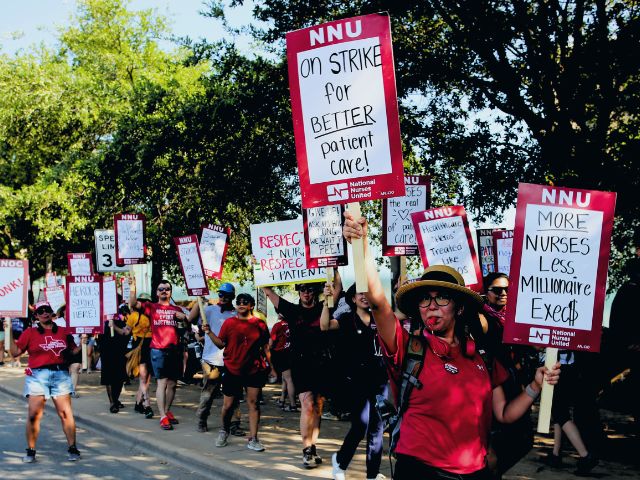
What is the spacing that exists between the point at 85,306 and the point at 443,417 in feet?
29.0

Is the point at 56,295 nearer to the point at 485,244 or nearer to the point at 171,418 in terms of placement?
the point at 171,418

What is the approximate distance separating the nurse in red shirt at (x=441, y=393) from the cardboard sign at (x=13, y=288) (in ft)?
32.6

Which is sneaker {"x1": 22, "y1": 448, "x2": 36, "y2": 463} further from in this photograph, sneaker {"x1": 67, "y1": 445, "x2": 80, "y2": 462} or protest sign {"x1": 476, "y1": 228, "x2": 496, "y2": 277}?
protest sign {"x1": 476, "y1": 228, "x2": 496, "y2": 277}

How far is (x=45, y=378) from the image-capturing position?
8992 millimetres

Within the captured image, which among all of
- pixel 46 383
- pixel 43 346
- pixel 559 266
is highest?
pixel 559 266

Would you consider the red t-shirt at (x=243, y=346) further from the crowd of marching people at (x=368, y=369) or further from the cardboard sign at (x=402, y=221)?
the cardboard sign at (x=402, y=221)

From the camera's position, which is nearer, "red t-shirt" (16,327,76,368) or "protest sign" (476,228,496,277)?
"red t-shirt" (16,327,76,368)

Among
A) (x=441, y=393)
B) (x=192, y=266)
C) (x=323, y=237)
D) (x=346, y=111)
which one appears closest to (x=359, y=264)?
(x=441, y=393)

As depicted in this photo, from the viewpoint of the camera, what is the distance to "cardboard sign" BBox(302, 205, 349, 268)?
30.2 feet

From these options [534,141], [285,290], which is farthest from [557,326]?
[285,290]

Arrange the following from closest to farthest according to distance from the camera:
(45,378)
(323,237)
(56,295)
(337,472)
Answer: (337,472) → (45,378) → (323,237) → (56,295)

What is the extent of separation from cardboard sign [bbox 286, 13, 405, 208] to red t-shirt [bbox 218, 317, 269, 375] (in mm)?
5135

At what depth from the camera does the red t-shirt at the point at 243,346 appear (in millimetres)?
9578

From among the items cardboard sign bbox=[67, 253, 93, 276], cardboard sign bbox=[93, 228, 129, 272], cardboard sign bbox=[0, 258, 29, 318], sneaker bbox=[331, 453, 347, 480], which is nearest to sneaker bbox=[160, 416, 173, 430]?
cardboard sign bbox=[0, 258, 29, 318]
